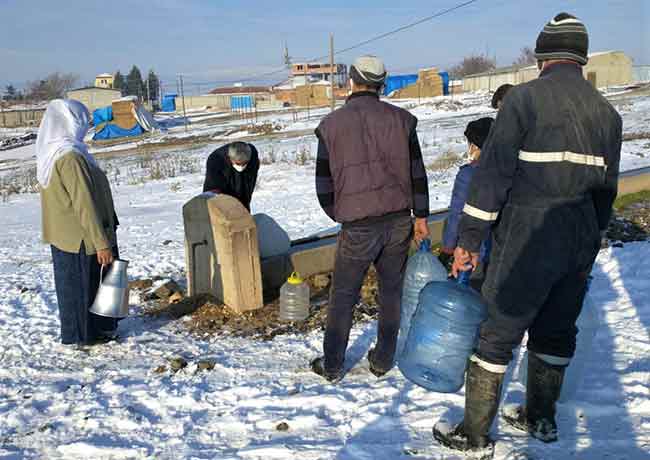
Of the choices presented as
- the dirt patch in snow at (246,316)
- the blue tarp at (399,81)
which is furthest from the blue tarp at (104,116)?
the dirt patch in snow at (246,316)

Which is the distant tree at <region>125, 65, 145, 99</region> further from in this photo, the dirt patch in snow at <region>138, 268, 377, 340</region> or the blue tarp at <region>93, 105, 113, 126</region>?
the dirt patch in snow at <region>138, 268, 377, 340</region>

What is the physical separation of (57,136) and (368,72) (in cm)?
231

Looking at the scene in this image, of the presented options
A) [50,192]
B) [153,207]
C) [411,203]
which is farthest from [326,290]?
[153,207]

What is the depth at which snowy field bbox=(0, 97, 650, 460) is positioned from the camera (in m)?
3.05

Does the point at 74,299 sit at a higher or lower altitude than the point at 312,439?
higher

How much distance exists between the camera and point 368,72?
137 inches

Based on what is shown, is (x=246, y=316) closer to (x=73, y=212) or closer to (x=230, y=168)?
(x=230, y=168)

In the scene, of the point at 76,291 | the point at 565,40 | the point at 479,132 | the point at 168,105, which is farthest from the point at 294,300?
the point at 168,105

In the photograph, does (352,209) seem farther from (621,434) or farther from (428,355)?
(621,434)

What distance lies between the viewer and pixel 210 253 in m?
5.26

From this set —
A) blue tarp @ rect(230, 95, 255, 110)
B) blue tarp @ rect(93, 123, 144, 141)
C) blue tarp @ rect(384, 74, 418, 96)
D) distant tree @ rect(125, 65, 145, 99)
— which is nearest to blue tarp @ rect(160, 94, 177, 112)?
distant tree @ rect(125, 65, 145, 99)

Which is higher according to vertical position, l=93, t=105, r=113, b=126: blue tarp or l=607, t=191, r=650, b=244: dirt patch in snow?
l=93, t=105, r=113, b=126: blue tarp

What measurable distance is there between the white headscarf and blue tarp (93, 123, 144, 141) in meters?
34.2

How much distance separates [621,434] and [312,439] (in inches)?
63.2
